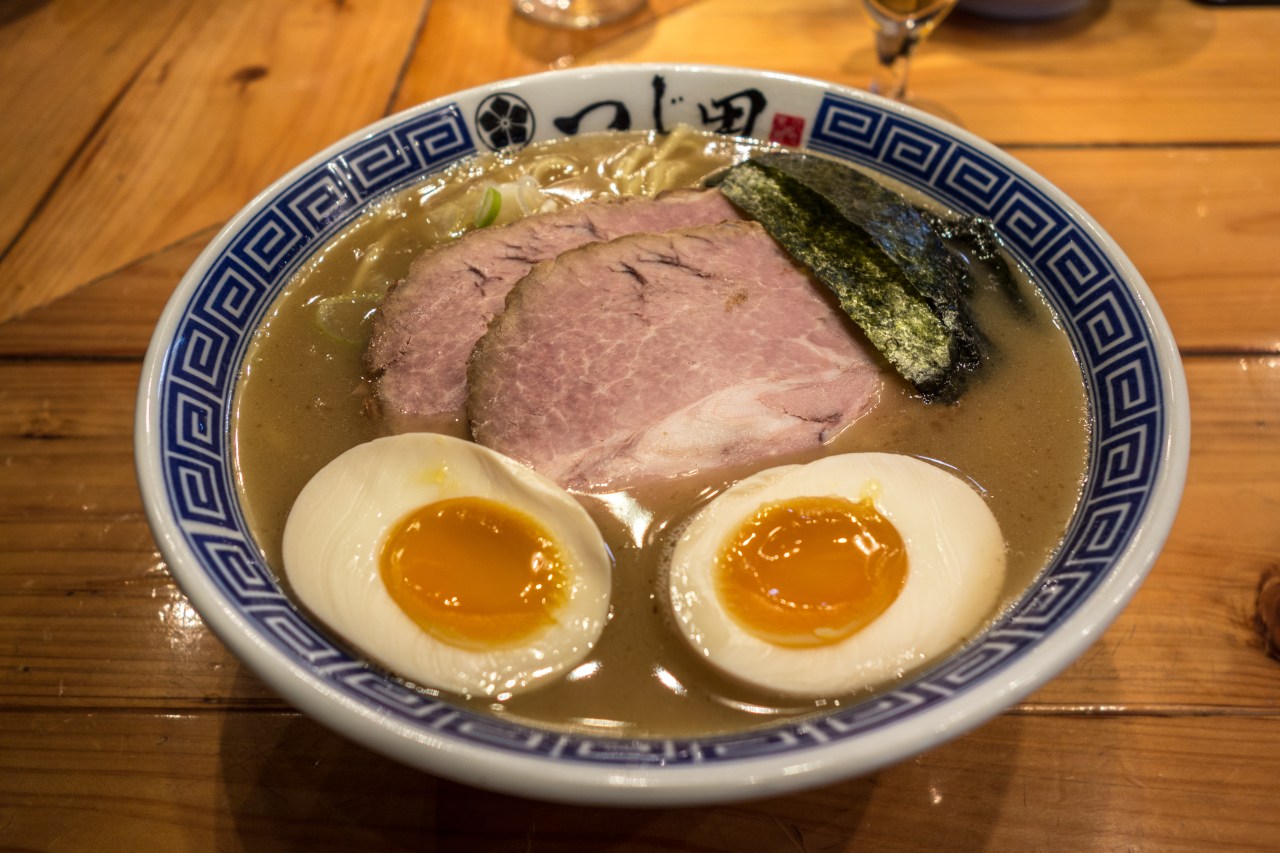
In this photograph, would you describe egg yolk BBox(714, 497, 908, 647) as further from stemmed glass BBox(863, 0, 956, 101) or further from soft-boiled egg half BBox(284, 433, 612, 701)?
stemmed glass BBox(863, 0, 956, 101)

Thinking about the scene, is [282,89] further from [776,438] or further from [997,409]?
[997,409]

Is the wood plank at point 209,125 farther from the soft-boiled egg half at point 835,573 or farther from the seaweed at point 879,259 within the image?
the soft-boiled egg half at point 835,573

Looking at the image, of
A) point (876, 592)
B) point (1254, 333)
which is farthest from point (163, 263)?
point (1254, 333)

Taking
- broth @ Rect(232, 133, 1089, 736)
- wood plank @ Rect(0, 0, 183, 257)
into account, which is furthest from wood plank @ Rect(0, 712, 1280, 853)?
wood plank @ Rect(0, 0, 183, 257)

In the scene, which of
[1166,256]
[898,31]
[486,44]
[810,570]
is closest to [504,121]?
[486,44]

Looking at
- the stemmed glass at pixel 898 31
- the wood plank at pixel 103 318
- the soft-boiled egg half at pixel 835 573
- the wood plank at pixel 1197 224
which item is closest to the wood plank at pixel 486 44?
the stemmed glass at pixel 898 31
